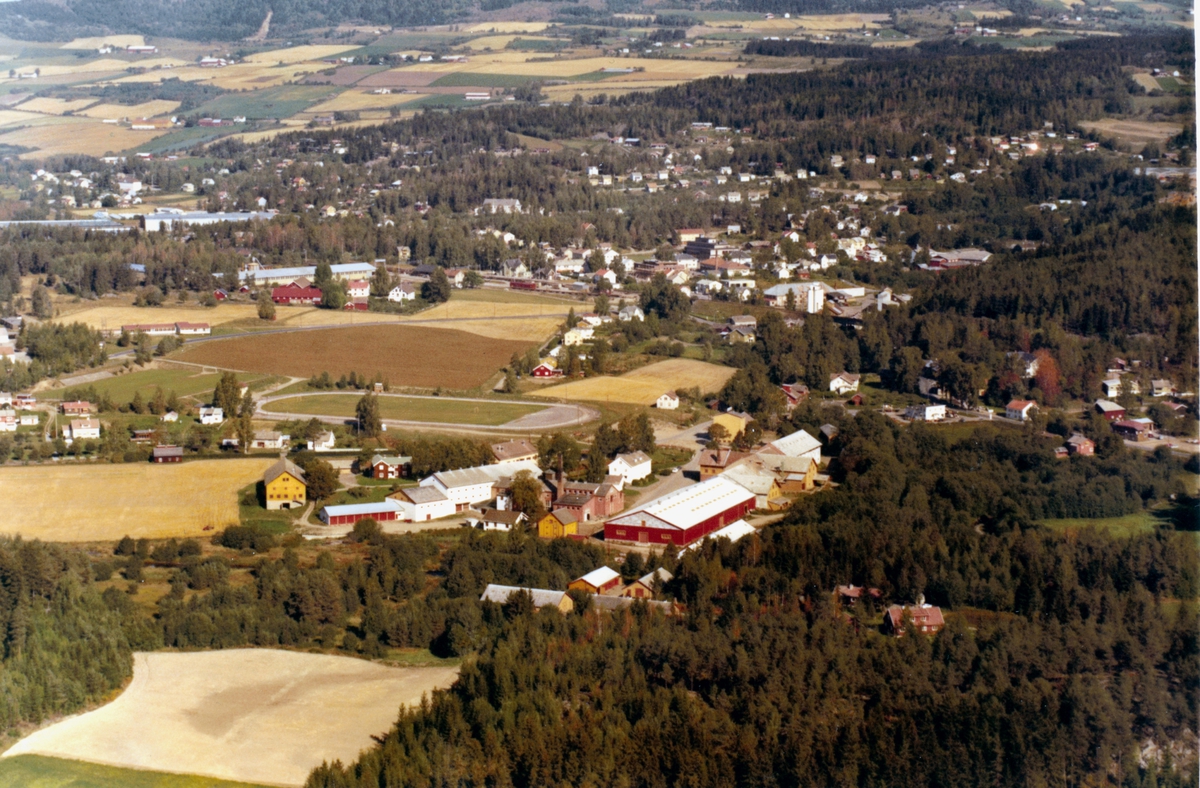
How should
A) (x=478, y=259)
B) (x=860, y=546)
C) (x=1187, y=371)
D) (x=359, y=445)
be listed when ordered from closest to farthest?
(x=860, y=546) → (x=1187, y=371) → (x=359, y=445) → (x=478, y=259)

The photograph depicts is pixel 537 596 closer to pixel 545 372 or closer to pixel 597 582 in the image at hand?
pixel 597 582

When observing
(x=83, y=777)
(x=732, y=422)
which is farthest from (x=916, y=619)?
(x=732, y=422)

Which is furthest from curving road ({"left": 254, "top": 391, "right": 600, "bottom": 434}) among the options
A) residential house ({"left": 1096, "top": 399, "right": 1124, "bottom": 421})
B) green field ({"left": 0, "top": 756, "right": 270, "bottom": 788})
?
green field ({"left": 0, "top": 756, "right": 270, "bottom": 788})

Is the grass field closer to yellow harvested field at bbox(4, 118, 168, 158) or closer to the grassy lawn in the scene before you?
the grassy lawn

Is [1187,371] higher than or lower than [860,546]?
higher

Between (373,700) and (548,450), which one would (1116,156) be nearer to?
(548,450)

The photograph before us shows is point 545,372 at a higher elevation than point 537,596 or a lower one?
lower

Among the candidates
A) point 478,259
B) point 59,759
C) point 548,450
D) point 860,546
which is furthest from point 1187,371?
point 478,259

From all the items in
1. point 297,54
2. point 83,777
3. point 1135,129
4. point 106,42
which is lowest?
point 83,777
